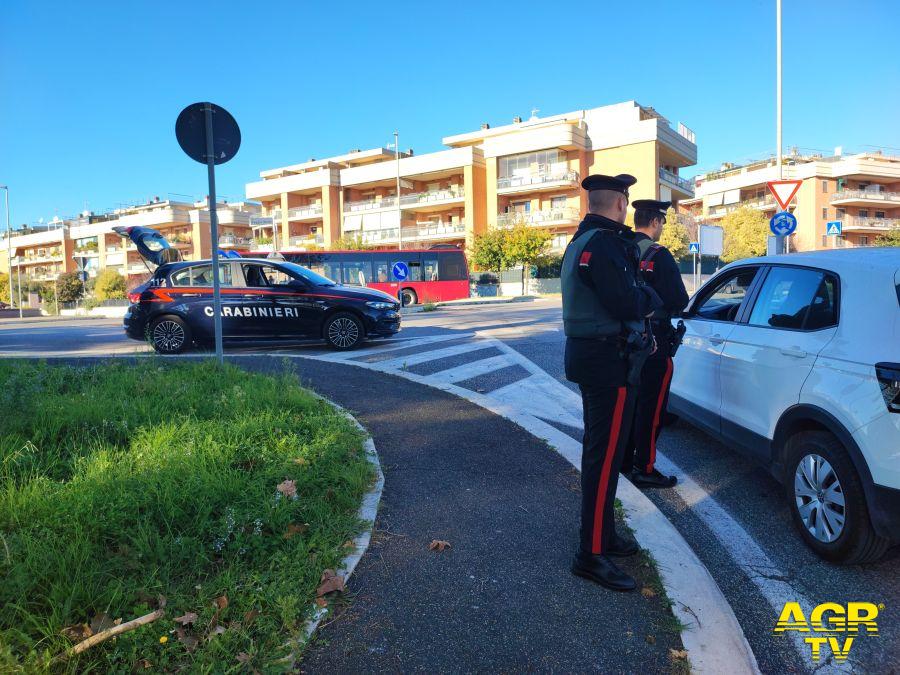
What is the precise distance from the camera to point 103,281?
54594 mm

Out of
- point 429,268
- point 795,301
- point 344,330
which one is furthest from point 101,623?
point 429,268

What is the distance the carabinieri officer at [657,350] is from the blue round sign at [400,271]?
21631mm

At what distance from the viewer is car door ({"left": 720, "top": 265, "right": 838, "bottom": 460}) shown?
10.4 feet

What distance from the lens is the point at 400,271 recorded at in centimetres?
2598

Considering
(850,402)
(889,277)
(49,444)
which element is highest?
(889,277)

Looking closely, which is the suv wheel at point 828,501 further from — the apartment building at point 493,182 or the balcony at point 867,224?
the balcony at point 867,224

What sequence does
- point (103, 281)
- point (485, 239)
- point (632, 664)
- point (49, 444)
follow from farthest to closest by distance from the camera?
point (103, 281) → point (485, 239) → point (49, 444) → point (632, 664)

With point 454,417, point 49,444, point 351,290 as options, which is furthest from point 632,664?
point 351,290

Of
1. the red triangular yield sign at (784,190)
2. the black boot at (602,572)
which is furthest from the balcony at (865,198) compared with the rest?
the black boot at (602,572)

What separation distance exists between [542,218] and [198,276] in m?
40.8

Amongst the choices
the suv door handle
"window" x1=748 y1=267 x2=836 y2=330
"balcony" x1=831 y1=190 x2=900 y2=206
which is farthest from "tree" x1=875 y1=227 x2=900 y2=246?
the suv door handle

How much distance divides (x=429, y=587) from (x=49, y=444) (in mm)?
3035

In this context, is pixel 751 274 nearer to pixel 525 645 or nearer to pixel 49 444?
pixel 525 645

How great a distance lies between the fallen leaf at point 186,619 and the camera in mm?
2211
